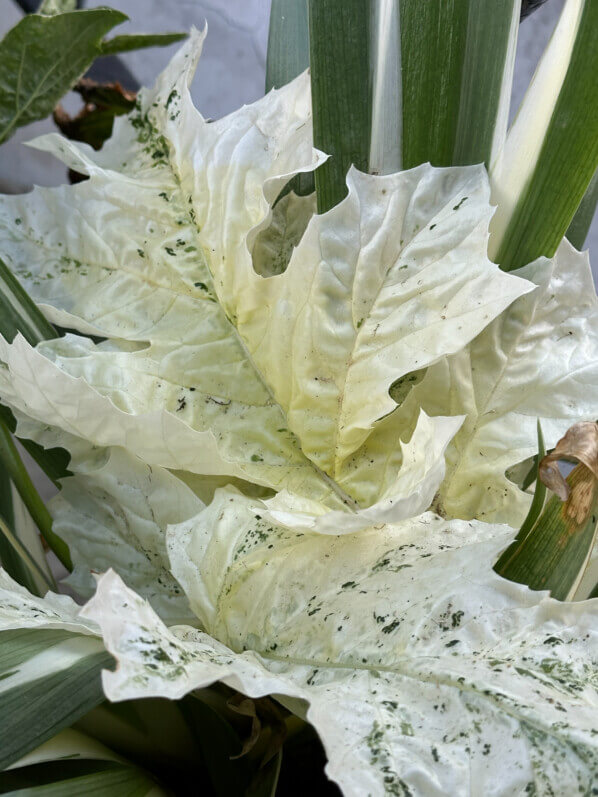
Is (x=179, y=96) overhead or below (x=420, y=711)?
overhead

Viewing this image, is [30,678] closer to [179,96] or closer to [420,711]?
[420,711]

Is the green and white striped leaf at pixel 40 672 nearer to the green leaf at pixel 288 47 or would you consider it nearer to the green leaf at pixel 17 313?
the green leaf at pixel 17 313

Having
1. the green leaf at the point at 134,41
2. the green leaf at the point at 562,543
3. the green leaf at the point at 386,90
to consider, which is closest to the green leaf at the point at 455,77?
the green leaf at the point at 386,90

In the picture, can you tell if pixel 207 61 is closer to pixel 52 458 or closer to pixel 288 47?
pixel 288 47

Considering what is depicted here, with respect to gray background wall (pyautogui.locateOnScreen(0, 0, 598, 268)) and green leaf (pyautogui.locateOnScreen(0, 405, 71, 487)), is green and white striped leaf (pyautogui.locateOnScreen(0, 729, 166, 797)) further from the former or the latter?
gray background wall (pyautogui.locateOnScreen(0, 0, 598, 268))

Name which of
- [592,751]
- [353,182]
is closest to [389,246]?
[353,182]

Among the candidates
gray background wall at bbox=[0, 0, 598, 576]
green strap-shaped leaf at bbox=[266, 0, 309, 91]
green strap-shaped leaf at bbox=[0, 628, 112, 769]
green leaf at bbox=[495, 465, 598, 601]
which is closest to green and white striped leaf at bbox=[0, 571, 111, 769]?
green strap-shaped leaf at bbox=[0, 628, 112, 769]
